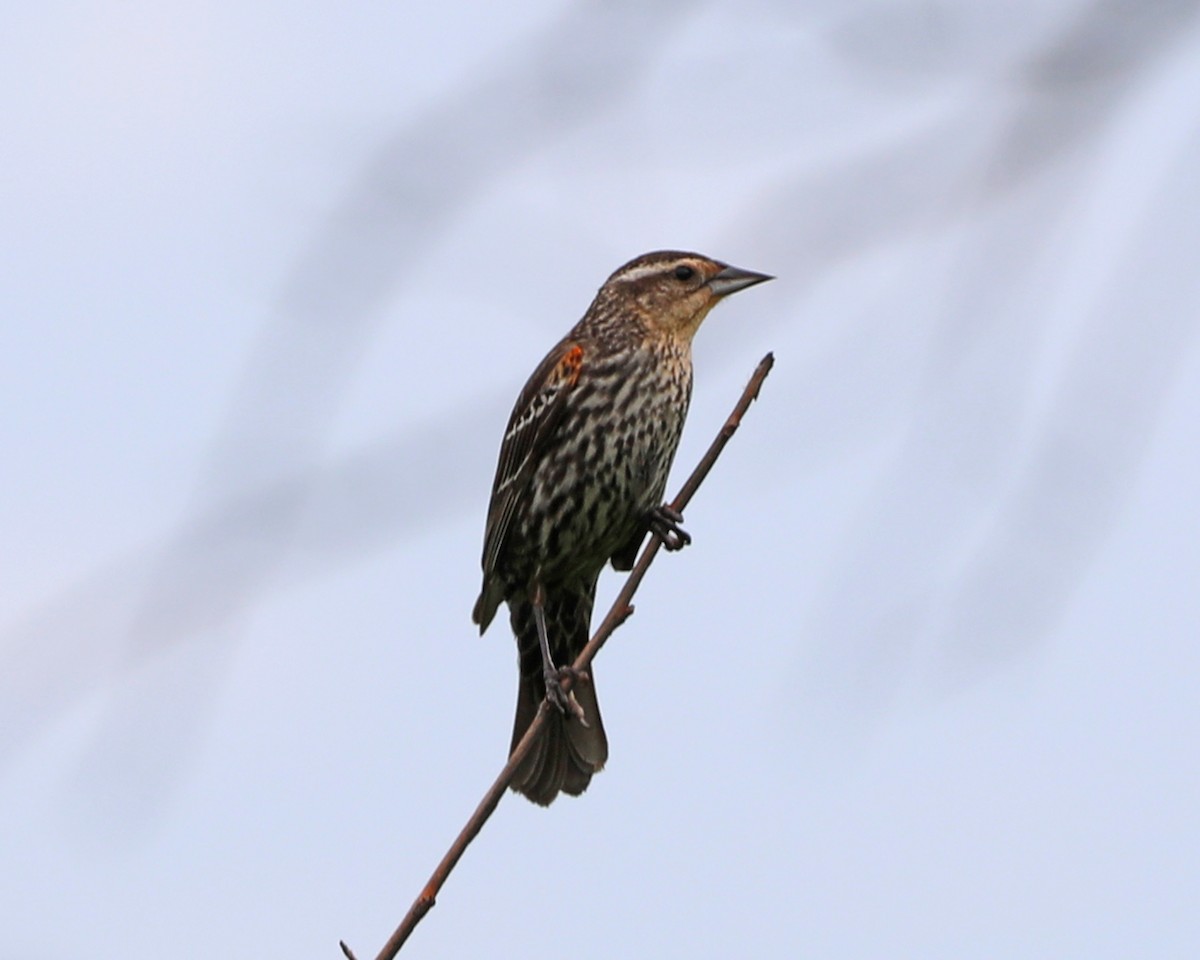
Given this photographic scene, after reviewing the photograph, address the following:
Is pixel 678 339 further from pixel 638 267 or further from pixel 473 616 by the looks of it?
pixel 473 616

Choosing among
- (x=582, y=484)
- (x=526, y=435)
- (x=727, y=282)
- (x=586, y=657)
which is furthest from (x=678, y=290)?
(x=586, y=657)

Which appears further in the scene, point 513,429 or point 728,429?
point 513,429

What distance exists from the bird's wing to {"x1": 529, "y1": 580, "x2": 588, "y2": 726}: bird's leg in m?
0.19

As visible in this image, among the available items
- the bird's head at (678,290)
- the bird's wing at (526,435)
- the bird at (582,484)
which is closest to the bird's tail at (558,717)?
the bird at (582,484)

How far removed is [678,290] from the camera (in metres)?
6.57

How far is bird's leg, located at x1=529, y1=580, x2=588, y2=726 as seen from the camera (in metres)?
5.78

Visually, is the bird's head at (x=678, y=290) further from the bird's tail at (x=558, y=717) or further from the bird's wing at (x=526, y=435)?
the bird's tail at (x=558, y=717)

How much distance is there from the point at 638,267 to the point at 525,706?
1.72 metres

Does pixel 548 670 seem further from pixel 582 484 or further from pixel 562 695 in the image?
pixel 582 484

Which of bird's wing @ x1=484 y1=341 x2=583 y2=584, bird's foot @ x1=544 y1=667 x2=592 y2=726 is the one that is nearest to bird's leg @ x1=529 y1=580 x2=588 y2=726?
bird's foot @ x1=544 y1=667 x2=592 y2=726

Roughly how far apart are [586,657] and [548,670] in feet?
6.10

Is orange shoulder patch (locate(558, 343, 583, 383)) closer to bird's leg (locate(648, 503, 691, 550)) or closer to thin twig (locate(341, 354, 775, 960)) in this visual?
bird's leg (locate(648, 503, 691, 550))

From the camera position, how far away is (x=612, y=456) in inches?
239

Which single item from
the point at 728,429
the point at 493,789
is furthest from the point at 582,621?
the point at 493,789
